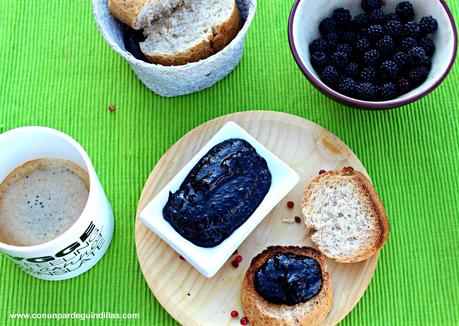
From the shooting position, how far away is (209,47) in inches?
77.6

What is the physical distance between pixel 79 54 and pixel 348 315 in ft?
4.32

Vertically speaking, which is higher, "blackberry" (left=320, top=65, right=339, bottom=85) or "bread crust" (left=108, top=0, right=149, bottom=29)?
"bread crust" (left=108, top=0, right=149, bottom=29)

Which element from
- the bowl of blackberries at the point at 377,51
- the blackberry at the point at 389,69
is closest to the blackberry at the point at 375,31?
the bowl of blackberries at the point at 377,51

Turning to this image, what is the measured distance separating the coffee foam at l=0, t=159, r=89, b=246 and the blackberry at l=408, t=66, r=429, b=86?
1058mm

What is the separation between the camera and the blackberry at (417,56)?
195 centimetres

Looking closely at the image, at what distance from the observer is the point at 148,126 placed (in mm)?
2186

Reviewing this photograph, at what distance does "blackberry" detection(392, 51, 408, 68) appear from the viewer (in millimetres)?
1965

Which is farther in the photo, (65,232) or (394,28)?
(394,28)

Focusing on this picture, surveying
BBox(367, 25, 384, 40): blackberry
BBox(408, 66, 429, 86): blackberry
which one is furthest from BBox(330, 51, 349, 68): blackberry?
BBox(408, 66, 429, 86): blackberry

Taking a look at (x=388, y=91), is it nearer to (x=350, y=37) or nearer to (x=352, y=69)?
(x=352, y=69)

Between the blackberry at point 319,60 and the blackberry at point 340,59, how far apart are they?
0.03m

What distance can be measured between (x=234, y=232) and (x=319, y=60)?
62cm

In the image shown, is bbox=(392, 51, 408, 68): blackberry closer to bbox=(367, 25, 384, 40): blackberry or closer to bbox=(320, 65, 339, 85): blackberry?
bbox=(367, 25, 384, 40): blackberry

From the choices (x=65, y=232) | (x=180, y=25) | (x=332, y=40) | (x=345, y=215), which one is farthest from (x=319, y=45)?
(x=65, y=232)
